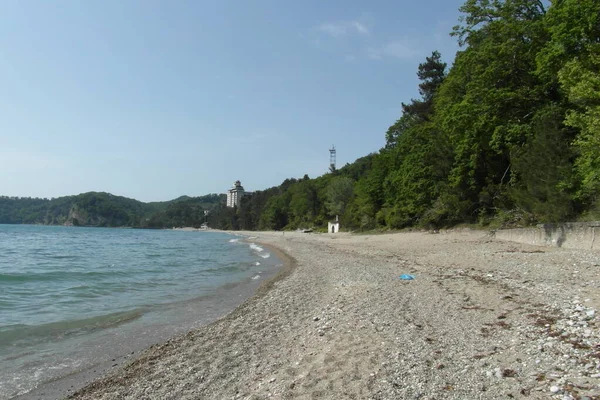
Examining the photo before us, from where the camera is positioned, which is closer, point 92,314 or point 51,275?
point 92,314

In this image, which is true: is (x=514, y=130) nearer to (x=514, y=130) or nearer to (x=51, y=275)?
(x=514, y=130)

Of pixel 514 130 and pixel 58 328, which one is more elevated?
pixel 514 130

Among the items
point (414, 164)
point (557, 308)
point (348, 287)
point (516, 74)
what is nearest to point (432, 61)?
point (414, 164)

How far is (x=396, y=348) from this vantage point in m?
6.32

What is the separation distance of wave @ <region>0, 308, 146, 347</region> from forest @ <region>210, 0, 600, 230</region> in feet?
55.9

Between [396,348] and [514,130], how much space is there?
22.3 m

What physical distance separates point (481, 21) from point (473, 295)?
83.9 feet

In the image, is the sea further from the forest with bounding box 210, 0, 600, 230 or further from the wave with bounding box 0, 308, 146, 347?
the forest with bounding box 210, 0, 600, 230

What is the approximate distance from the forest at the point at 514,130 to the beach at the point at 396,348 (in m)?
8.55

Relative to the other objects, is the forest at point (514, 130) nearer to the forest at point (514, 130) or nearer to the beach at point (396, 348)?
the forest at point (514, 130)

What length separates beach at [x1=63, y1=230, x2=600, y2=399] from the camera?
4836mm

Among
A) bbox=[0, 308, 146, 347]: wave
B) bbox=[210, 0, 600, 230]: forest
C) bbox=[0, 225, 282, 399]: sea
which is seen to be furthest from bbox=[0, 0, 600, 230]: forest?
bbox=[0, 308, 146, 347]: wave

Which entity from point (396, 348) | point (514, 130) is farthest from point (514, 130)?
point (396, 348)

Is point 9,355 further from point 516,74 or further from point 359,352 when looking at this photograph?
point 516,74
